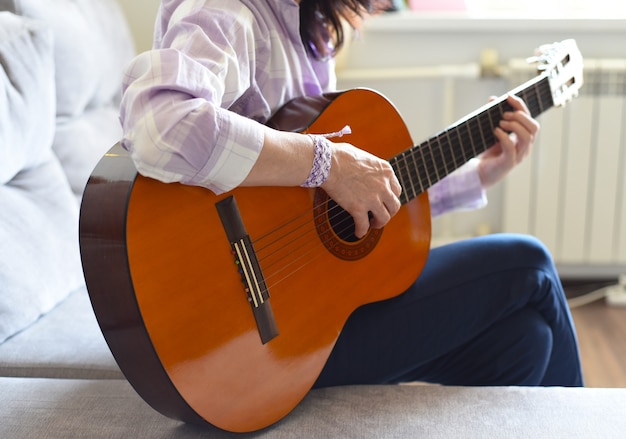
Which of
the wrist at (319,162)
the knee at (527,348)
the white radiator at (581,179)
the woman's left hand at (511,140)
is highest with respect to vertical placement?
the wrist at (319,162)

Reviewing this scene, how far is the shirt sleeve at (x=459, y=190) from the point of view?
4.44 ft

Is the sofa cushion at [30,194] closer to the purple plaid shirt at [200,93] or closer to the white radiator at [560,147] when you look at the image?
the purple plaid shirt at [200,93]

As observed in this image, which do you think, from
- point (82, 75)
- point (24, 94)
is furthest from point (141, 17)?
point (24, 94)

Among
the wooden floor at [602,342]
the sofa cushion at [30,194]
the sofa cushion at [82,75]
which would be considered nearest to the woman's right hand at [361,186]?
the sofa cushion at [30,194]

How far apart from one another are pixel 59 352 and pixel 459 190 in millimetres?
762

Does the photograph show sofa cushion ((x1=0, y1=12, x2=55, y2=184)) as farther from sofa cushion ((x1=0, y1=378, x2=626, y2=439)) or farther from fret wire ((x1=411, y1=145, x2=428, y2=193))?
Result: fret wire ((x1=411, y1=145, x2=428, y2=193))

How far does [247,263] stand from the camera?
0.87m

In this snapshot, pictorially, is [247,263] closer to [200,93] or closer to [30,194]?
[200,93]

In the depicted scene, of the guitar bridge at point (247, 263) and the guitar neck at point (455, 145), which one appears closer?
the guitar bridge at point (247, 263)

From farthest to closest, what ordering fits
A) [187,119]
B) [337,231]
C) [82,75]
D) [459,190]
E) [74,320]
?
[82,75], [459,190], [74,320], [337,231], [187,119]

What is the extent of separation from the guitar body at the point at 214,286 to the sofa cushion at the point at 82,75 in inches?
25.4

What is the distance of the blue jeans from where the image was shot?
1087 millimetres

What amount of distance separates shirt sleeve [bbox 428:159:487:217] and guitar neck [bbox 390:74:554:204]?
3.9 inches

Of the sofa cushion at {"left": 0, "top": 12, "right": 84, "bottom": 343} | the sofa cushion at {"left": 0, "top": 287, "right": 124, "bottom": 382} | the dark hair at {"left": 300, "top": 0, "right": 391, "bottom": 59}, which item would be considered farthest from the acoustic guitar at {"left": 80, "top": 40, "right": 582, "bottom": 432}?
the sofa cushion at {"left": 0, "top": 12, "right": 84, "bottom": 343}
